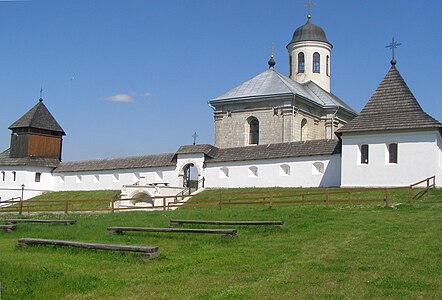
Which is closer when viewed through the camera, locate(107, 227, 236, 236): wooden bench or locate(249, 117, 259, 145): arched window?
locate(107, 227, 236, 236): wooden bench

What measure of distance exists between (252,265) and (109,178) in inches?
1323

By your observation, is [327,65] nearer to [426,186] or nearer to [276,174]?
[276,174]

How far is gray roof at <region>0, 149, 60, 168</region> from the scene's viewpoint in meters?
46.0

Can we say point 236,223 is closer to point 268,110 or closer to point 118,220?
point 118,220

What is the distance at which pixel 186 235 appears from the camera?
14.9m

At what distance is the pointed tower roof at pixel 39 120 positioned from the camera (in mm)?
47719

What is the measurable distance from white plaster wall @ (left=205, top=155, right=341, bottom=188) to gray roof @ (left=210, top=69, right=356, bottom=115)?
24.3 ft

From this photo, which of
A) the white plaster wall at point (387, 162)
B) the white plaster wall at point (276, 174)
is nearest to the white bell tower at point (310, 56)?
the white plaster wall at point (276, 174)

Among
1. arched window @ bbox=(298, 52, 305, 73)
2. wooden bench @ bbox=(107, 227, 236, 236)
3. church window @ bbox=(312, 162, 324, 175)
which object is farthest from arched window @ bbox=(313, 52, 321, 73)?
wooden bench @ bbox=(107, 227, 236, 236)

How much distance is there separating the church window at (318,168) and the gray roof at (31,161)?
23.2 m

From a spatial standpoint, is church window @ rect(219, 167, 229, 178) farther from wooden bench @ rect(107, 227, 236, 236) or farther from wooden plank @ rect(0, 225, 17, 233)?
wooden bench @ rect(107, 227, 236, 236)

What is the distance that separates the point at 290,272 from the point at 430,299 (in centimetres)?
257

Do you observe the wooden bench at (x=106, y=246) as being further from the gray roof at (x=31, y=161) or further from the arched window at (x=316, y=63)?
the arched window at (x=316, y=63)

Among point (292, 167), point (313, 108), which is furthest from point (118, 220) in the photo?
point (313, 108)
